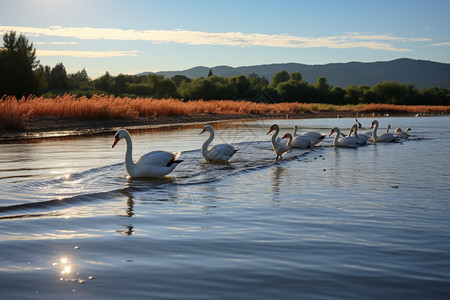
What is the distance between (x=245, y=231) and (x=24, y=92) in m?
49.8

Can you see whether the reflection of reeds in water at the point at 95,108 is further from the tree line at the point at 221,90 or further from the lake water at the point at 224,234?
the tree line at the point at 221,90

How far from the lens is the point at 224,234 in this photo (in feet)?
22.4

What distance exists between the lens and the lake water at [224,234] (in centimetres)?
490

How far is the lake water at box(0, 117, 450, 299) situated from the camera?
16.1ft

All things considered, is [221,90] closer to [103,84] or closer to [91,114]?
[103,84]

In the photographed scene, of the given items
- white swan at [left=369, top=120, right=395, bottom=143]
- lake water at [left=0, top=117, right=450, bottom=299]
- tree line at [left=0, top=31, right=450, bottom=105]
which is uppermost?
tree line at [left=0, top=31, right=450, bottom=105]

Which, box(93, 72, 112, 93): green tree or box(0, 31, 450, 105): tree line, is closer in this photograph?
box(0, 31, 450, 105): tree line

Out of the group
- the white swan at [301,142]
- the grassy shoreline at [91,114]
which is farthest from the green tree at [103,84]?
the white swan at [301,142]

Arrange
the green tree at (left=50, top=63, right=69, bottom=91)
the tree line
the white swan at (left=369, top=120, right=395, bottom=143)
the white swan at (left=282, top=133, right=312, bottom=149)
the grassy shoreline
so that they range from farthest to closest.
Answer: the green tree at (left=50, top=63, right=69, bottom=91), the tree line, the grassy shoreline, the white swan at (left=369, top=120, right=395, bottom=143), the white swan at (left=282, top=133, right=312, bottom=149)

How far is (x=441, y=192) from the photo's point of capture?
10312mm

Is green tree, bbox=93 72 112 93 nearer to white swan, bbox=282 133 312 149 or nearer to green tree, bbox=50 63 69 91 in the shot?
green tree, bbox=50 63 69 91

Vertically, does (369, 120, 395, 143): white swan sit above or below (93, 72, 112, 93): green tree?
below

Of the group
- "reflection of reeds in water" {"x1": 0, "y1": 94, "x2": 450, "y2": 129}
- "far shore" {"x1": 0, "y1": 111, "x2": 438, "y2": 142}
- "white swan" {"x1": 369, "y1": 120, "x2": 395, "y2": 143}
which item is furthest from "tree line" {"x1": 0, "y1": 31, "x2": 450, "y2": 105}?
"white swan" {"x1": 369, "y1": 120, "x2": 395, "y2": 143}

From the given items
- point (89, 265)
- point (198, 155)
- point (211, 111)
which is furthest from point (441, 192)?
point (211, 111)
